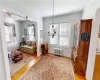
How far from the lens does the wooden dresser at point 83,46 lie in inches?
88.4

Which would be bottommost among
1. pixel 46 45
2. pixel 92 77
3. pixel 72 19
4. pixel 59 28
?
pixel 92 77

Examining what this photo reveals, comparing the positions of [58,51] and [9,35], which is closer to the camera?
[58,51]

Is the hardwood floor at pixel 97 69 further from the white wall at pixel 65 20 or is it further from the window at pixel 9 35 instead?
the window at pixel 9 35

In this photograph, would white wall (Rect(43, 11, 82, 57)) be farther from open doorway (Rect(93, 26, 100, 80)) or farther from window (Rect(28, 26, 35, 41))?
open doorway (Rect(93, 26, 100, 80))

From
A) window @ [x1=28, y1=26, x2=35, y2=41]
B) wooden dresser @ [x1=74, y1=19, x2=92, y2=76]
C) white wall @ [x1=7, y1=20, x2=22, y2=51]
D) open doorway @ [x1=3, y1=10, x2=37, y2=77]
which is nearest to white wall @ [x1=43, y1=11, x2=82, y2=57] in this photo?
open doorway @ [x1=3, y1=10, x2=37, y2=77]

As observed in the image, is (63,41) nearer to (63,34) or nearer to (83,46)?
(63,34)

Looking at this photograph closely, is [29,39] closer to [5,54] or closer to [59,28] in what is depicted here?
[59,28]

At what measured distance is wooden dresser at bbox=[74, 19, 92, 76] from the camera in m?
2.24

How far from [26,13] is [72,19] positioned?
2660 millimetres

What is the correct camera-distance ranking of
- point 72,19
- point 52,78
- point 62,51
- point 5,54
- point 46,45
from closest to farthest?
point 5,54
point 52,78
point 72,19
point 62,51
point 46,45

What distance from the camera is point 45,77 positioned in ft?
7.82

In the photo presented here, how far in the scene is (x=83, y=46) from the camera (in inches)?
93.6

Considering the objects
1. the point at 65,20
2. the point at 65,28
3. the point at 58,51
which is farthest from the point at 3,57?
the point at 65,20

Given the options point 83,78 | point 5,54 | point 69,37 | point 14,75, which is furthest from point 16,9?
point 83,78
